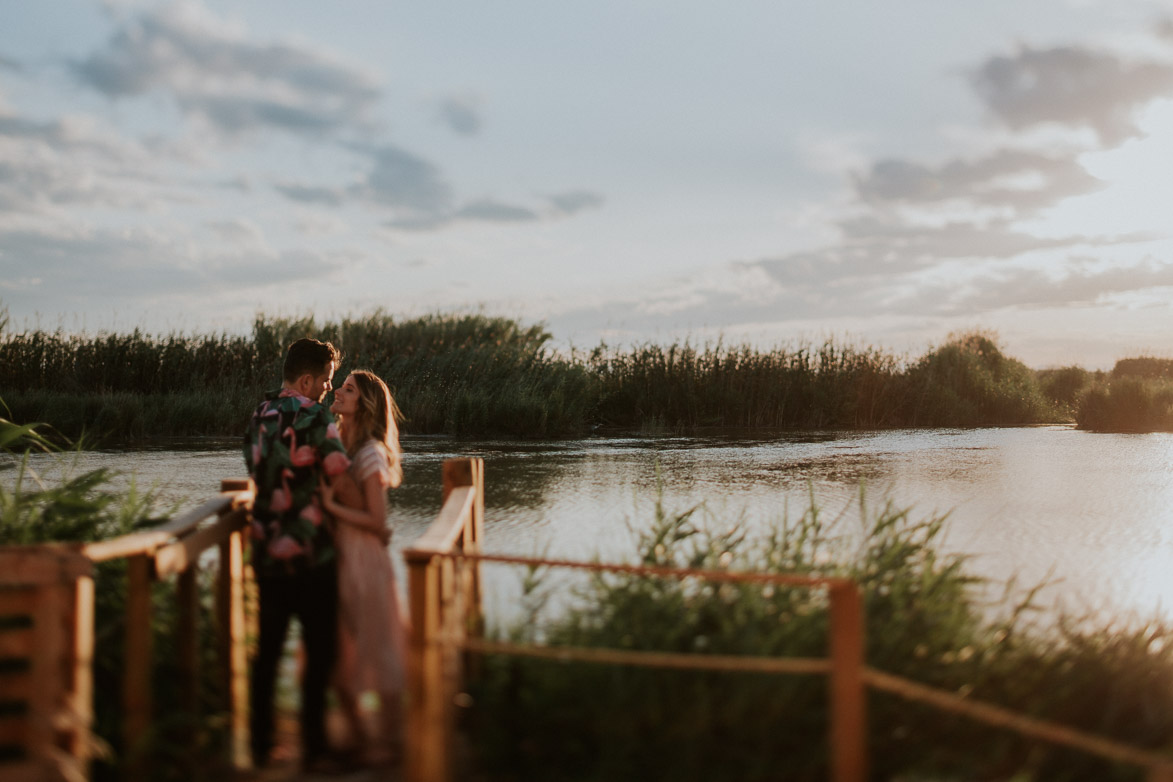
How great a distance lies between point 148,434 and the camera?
14.5 m

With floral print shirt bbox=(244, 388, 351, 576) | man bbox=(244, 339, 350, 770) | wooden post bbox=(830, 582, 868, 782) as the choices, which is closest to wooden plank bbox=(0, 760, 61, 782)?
man bbox=(244, 339, 350, 770)

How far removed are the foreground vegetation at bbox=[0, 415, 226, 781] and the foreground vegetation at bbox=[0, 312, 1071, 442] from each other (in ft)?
33.0

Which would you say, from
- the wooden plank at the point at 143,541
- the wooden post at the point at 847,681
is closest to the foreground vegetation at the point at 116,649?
the wooden plank at the point at 143,541

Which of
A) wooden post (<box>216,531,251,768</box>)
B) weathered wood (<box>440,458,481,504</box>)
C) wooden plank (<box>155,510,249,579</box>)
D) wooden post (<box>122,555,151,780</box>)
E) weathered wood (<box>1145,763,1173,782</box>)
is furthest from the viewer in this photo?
weathered wood (<box>440,458,481,504</box>)

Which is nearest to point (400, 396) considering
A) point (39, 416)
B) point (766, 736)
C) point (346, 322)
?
point (346, 322)

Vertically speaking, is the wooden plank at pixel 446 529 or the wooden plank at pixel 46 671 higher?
the wooden plank at pixel 446 529

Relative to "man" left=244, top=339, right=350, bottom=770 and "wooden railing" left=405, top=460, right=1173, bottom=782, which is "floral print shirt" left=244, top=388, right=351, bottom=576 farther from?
"wooden railing" left=405, top=460, right=1173, bottom=782

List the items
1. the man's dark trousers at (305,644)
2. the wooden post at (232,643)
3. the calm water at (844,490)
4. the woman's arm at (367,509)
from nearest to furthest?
the man's dark trousers at (305,644), the wooden post at (232,643), the woman's arm at (367,509), the calm water at (844,490)

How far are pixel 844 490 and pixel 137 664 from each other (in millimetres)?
6636

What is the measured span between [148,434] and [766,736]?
14.0 meters

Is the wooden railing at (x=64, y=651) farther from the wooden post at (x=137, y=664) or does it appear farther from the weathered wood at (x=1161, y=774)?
the weathered wood at (x=1161, y=774)

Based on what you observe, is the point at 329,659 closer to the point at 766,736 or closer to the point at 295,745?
the point at 295,745

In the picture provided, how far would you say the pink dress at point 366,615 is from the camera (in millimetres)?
Result: 3334

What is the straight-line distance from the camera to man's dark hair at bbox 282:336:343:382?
338cm
